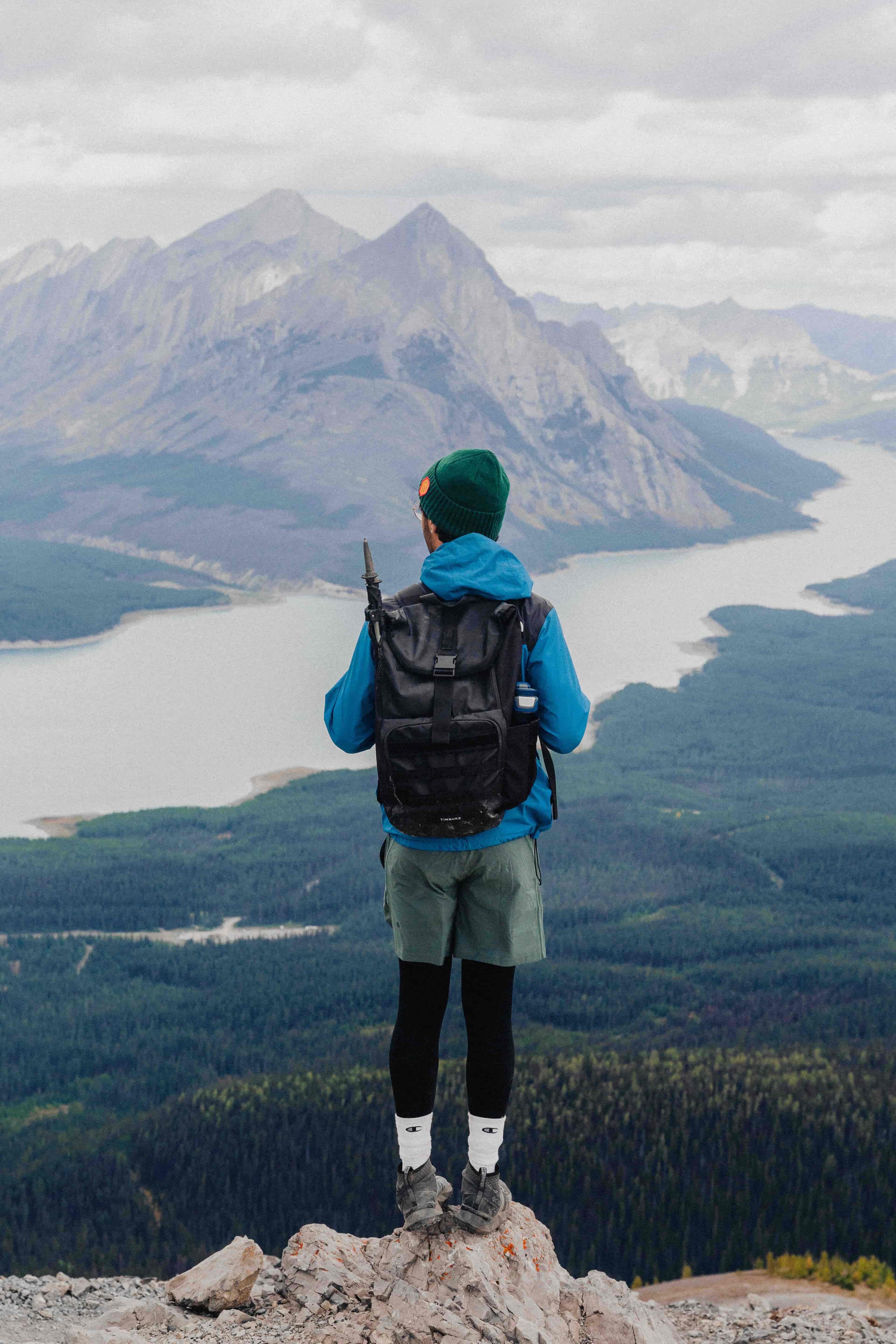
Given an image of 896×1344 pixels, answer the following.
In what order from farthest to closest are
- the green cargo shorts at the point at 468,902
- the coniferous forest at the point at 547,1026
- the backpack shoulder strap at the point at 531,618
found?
the coniferous forest at the point at 547,1026, the green cargo shorts at the point at 468,902, the backpack shoulder strap at the point at 531,618

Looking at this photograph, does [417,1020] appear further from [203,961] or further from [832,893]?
[832,893]

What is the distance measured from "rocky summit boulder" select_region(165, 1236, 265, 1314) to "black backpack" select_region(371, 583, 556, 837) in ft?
14.9

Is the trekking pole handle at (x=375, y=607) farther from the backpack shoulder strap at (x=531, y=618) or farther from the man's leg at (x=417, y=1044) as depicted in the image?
the man's leg at (x=417, y=1044)

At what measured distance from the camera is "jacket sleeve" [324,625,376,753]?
8.16 meters

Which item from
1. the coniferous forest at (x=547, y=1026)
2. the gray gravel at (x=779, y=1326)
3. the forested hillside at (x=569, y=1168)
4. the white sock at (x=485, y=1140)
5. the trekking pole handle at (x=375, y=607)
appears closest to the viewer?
the trekking pole handle at (x=375, y=607)

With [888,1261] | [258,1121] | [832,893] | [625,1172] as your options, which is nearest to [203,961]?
[258,1121]

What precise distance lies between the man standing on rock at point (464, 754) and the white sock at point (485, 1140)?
0.02 meters

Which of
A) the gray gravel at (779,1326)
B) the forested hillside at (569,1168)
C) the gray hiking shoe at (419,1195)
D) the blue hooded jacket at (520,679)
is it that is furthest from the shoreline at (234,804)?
the blue hooded jacket at (520,679)

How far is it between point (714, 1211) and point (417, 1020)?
25.6m

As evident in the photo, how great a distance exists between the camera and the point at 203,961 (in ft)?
279

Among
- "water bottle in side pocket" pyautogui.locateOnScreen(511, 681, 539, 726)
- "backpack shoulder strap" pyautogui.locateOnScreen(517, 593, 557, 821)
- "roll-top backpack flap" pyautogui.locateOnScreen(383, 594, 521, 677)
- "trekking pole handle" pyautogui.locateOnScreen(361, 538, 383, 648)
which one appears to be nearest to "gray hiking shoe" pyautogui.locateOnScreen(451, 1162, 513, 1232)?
"backpack shoulder strap" pyautogui.locateOnScreen(517, 593, 557, 821)

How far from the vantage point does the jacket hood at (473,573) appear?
26.4 ft

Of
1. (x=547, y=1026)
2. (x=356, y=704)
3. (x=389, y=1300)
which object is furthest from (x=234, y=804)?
(x=356, y=704)

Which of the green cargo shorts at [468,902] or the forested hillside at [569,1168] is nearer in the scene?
the green cargo shorts at [468,902]
